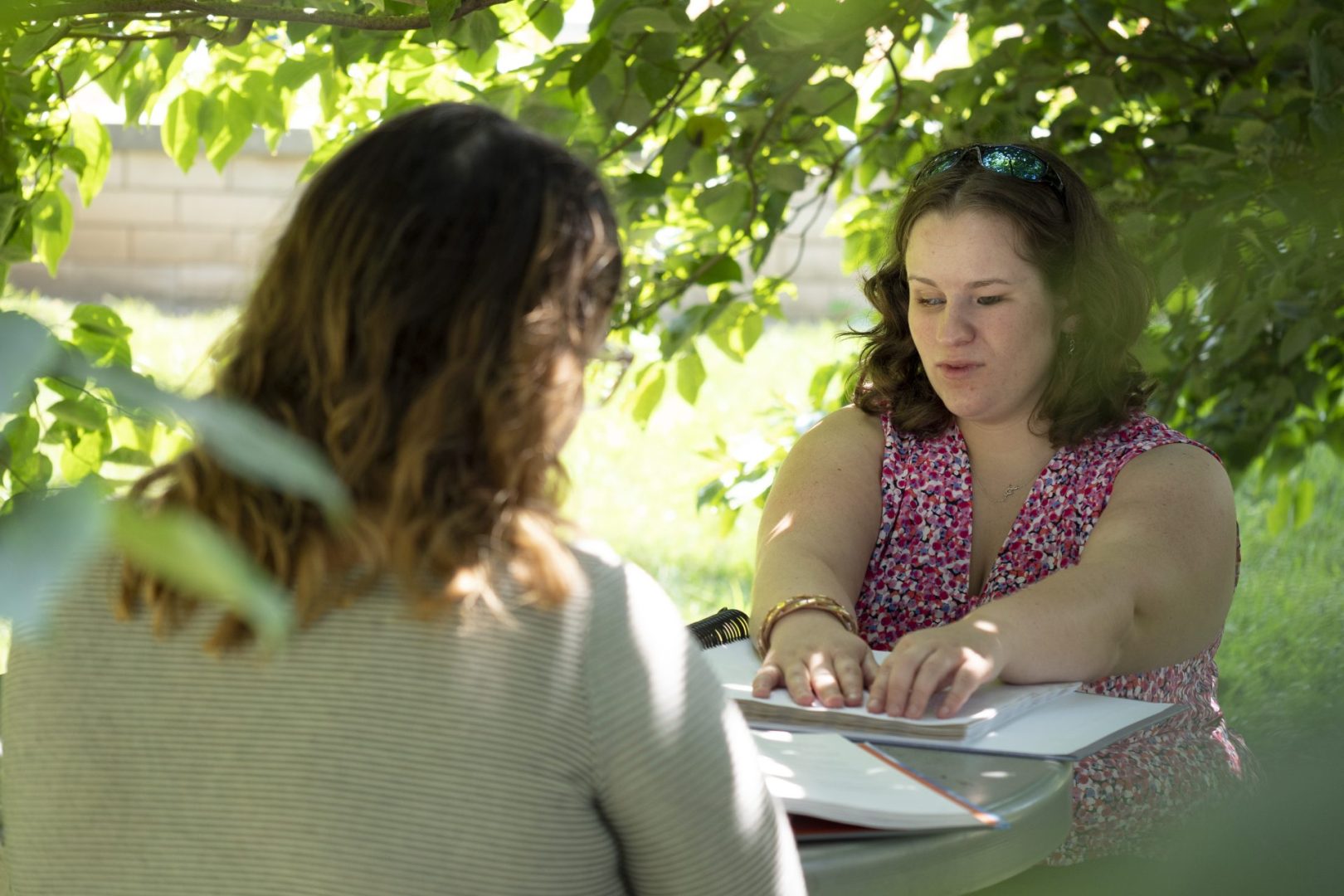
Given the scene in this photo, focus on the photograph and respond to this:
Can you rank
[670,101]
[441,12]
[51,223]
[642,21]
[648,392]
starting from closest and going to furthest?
[441,12] → [642,21] → [51,223] → [670,101] → [648,392]

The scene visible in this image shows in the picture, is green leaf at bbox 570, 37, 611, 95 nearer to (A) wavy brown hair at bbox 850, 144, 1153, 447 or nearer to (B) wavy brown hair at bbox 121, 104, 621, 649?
(A) wavy brown hair at bbox 850, 144, 1153, 447

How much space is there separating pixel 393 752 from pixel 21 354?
0.63 meters

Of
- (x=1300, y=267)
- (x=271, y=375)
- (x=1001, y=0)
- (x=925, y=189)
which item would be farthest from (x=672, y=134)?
(x=271, y=375)

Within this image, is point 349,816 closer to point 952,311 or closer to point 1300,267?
point 952,311

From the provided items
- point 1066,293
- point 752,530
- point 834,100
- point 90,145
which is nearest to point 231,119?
point 90,145

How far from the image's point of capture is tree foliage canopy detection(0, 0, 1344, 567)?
268 centimetres

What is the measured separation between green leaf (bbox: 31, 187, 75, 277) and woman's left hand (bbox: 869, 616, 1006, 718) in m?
1.97

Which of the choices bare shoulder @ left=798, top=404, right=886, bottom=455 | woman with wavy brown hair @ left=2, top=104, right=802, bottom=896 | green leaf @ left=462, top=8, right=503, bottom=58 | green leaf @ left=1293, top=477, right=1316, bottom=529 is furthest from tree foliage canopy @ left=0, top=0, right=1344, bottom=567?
woman with wavy brown hair @ left=2, top=104, right=802, bottom=896

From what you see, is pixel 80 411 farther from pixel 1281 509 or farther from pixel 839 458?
pixel 1281 509

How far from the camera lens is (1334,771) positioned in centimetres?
234

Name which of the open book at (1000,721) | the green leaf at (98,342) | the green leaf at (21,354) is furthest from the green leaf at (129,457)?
the green leaf at (21,354)

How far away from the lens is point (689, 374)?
3.46m

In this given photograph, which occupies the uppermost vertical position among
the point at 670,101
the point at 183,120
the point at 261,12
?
the point at 261,12

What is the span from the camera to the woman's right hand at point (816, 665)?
5.54 ft
